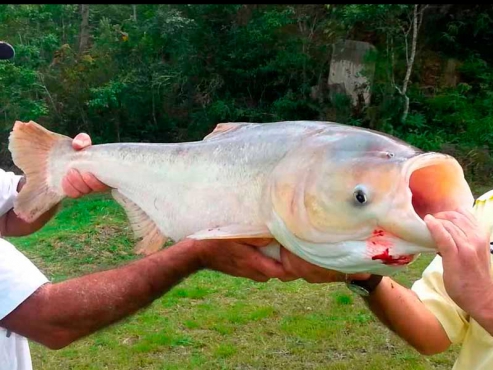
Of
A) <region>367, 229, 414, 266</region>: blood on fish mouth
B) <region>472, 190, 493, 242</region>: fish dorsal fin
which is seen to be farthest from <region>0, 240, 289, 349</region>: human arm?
<region>472, 190, 493, 242</region>: fish dorsal fin

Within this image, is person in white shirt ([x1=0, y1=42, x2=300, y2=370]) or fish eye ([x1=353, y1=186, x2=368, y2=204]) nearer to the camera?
fish eye ([x1=353, y1=186, x2=368, y2=204])

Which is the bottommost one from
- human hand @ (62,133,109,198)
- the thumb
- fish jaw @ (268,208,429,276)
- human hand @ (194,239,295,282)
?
human hand @ (194,239,295,282)

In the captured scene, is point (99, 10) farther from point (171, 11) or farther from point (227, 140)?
point (227, 140)

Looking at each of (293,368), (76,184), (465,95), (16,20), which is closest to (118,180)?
(76,184)

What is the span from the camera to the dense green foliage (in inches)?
646

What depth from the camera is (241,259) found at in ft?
7.27

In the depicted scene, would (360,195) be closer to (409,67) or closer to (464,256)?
(464,256)

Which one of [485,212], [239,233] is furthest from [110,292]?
[485,212]

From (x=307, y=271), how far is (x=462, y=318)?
656mm

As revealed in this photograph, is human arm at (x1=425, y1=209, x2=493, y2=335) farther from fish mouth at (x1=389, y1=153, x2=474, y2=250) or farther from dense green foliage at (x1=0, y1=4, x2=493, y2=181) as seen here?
dense green foliage at (x1=0, y1=4, x2=493, y2=181)

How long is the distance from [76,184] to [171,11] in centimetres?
1616

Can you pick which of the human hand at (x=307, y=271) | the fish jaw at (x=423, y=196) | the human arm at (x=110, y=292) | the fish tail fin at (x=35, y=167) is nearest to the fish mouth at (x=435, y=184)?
the fish jaw at (x=423, y=196)

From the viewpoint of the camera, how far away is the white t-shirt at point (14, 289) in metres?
2.25

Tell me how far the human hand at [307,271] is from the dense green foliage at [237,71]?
45.2ft
